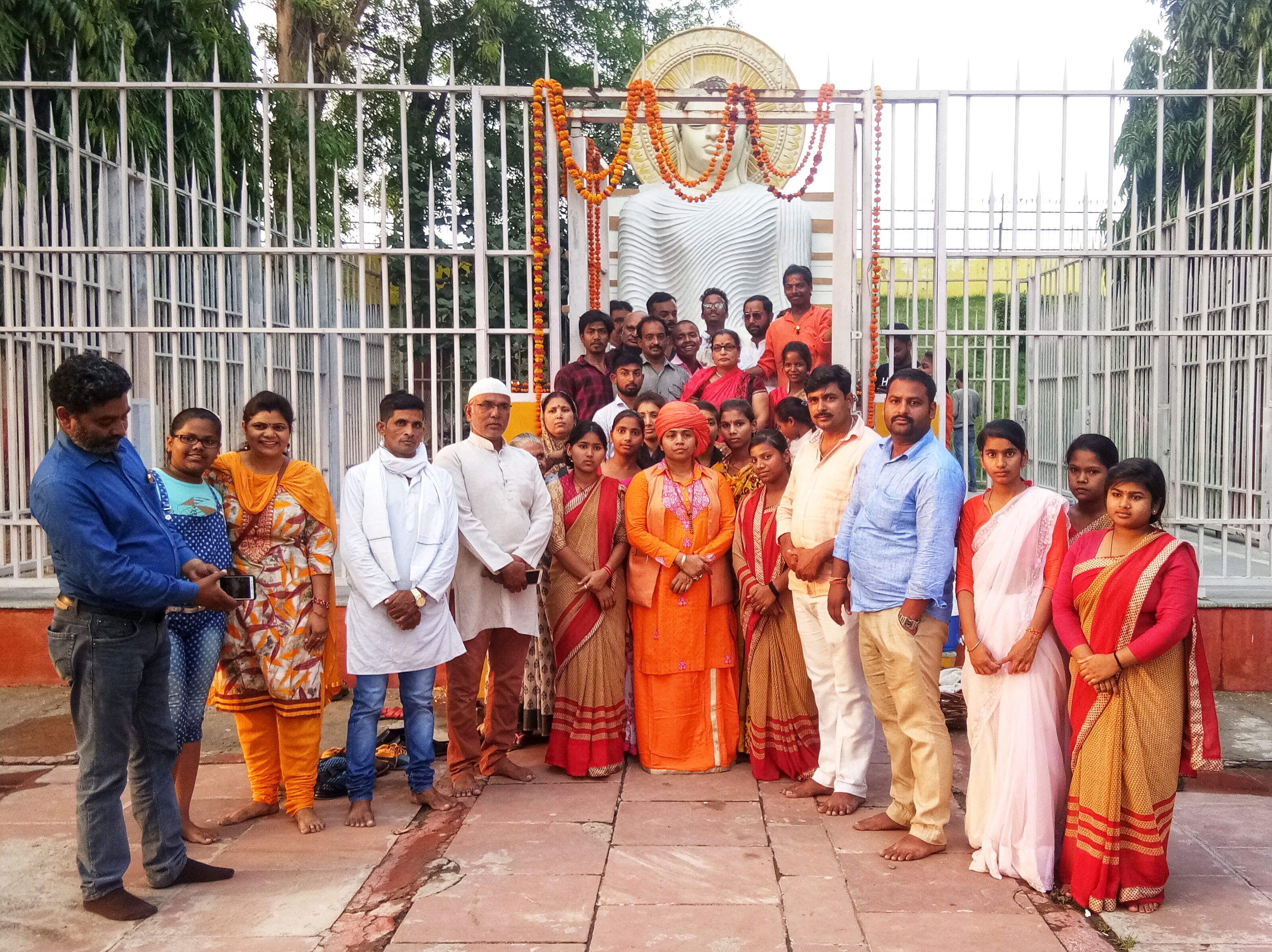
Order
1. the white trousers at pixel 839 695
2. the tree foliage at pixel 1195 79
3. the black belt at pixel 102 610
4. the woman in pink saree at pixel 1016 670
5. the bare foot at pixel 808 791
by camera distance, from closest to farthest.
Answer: the black belt at pixel 102 610 < the woman in pink saree at pixel 1016 670 < the white trousers at pixel 839 695 < the bare foot at pixel 808 791 < the tree foliage at pixel 1195 79

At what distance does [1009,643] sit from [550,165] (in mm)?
3961

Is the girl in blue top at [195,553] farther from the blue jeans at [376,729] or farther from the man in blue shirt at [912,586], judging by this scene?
the man in blue shirt at [912,586]

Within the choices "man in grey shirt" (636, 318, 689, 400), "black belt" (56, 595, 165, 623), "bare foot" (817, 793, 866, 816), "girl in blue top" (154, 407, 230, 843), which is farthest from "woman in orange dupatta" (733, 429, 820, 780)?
"black belt" (56, 595, 165, 623)

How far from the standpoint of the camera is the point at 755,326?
22.1ft

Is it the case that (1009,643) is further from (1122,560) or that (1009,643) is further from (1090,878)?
(1090,878)

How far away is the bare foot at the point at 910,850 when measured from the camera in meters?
3.80

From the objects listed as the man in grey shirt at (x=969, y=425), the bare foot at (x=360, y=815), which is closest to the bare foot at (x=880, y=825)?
the bare foot at (x=360, y=815)

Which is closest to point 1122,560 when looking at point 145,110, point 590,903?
point 590,903

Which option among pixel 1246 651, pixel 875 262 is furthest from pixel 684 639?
pixel 1246 651

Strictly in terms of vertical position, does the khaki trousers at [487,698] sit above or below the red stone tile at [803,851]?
above

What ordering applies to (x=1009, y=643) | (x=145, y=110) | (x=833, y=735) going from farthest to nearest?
(x=145, y=110) → (x=833, y=735) → (x=1009, y=643)

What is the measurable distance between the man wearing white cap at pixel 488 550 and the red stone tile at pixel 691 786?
0.48 meters

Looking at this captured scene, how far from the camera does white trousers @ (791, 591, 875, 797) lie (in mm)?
4352

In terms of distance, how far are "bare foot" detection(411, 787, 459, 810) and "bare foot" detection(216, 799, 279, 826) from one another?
1.86ft
